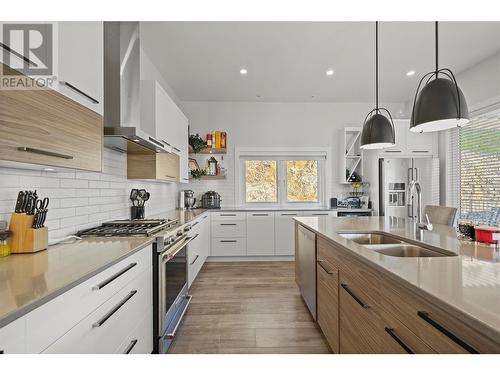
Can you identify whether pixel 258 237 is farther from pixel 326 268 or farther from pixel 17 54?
pixel 17 54

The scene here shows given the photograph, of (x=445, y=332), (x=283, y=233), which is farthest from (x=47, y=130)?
(x=283, y=233)

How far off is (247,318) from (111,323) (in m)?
1.51

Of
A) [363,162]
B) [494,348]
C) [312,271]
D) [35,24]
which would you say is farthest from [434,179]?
[35,24]

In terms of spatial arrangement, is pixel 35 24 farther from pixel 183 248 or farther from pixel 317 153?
pixel 317 153

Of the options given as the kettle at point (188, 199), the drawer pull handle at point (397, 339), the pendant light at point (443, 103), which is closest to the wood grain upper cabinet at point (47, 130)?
the drawer pull handle at point (397, 339)

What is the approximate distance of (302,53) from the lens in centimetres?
323

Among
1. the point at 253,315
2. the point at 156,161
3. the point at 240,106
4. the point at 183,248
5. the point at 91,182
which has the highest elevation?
the point at 240,106

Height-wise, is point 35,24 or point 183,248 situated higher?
point 35,24

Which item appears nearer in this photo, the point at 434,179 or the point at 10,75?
the point at 10,75

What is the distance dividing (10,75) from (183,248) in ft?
5.88

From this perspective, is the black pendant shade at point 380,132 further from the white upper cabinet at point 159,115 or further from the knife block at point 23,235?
the knife block at point 23,235

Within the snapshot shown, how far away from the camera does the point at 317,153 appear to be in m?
5.02

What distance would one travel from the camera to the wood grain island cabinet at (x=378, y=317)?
76cm
